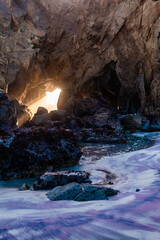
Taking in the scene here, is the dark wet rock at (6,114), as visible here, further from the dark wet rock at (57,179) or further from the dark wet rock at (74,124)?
the dark wet rock at (57,179)

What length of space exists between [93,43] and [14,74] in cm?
699

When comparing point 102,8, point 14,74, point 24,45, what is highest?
point 102,8

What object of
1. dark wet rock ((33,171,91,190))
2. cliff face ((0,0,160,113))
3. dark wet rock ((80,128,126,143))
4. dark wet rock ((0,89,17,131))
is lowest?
dark wet rock ((80,128,126,143))

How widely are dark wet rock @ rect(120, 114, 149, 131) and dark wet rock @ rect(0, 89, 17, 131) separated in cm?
619

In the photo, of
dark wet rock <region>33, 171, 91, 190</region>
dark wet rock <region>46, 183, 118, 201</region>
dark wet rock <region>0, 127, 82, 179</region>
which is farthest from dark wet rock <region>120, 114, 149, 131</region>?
dark wet rock <region>46, 183, 118, 201</region>

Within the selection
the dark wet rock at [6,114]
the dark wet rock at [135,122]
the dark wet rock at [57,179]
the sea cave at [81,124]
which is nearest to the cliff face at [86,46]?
the sea cave at [81,124]

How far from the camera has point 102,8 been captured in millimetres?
13125

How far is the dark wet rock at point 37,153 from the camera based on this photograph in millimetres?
2096

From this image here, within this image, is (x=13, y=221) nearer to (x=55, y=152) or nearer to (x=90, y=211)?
(x=90, y=211)

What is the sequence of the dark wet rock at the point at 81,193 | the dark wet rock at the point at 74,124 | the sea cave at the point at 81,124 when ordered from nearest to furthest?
the sea cave at the point at 81,124
the dark wet rock at the point at 81,193
the dark wet rock at the point at 74,124

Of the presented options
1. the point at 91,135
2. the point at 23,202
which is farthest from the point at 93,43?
the point at 23,202

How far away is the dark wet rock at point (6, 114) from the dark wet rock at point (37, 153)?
700cm

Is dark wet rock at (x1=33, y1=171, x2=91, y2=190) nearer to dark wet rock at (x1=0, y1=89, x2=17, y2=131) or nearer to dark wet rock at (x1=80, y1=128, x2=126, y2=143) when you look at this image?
dark wet rock at (x1=80, y1=128, x2=126, y2=143)

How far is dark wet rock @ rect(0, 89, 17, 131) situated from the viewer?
8883mm
